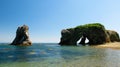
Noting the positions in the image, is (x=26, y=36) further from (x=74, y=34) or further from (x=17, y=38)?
(x=74, y=34)

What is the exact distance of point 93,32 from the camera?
9419cm

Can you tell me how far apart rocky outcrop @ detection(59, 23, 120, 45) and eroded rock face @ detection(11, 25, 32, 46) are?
22.5m

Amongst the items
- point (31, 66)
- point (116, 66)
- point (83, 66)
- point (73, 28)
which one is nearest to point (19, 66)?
point (31, 66)

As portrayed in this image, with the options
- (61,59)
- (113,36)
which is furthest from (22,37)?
(61,59)

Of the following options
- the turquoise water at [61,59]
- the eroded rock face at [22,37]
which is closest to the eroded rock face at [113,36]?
the eroded rock face at [22,37]

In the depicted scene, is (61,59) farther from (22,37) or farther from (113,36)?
(113,36)

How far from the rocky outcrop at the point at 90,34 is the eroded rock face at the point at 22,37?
22.5 metres

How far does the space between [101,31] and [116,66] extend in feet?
243

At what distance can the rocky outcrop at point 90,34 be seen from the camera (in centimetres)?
9275

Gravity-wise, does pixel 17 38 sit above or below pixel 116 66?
above

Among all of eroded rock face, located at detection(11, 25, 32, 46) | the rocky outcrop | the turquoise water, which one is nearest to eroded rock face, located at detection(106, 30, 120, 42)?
the rocky outcrop

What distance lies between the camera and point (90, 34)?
94.5 meters

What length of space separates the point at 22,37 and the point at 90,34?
43.2 m

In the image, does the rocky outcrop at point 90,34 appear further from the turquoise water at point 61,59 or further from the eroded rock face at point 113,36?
the turquoise water at point 61,59
